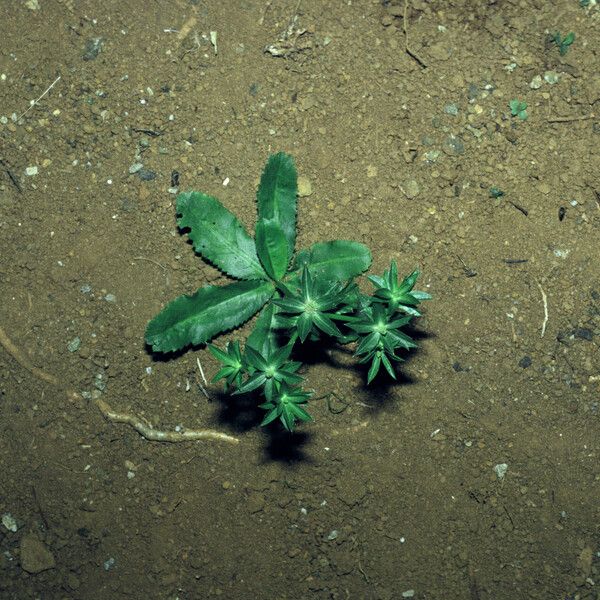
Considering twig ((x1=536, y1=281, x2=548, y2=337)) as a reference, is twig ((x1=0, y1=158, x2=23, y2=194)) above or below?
above

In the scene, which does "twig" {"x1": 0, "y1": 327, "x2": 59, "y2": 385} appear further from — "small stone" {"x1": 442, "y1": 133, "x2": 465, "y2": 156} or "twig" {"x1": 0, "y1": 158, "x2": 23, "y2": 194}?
"small stone" {"x1": 442, "y1": 133, "x2": 465, "y2": 156}

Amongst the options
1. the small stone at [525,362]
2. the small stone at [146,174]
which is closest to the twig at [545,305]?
the small stone at [525,362]

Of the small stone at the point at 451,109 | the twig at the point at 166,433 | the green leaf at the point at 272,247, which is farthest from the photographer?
the small stone at the point at 451,109

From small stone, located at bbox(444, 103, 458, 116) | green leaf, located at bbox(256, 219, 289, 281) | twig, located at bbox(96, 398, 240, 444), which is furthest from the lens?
small stone, located at bbox(444, 103, 458, 116)

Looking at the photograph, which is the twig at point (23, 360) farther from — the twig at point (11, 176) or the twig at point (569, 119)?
the twig at point (569, 119)

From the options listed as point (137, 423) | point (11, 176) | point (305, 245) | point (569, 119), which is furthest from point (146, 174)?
point (569, 119)

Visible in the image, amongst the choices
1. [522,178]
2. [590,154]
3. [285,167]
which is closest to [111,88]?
[285,167]

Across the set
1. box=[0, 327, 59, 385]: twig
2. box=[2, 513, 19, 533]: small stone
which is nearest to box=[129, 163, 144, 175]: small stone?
box=[0, 327, 59, 385]: twig

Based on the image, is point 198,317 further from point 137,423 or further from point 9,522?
point 9,522
